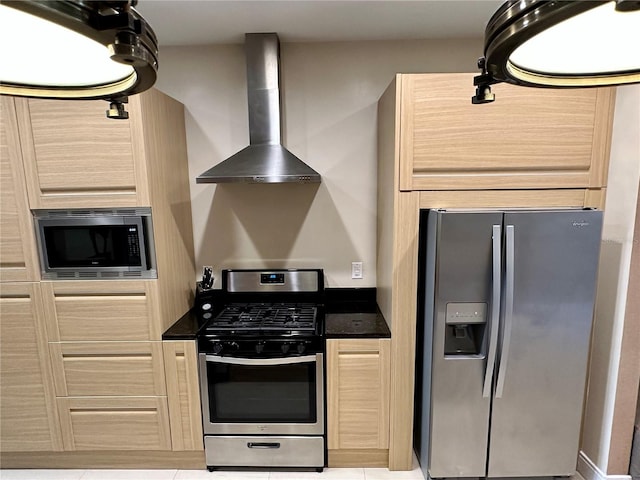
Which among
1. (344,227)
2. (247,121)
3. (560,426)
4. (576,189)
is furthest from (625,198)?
(247,121)

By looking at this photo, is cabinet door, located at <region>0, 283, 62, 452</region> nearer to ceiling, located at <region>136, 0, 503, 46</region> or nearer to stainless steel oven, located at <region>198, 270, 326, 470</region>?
stainless steel oven, located at <region>198, 270, 326, 470</region>

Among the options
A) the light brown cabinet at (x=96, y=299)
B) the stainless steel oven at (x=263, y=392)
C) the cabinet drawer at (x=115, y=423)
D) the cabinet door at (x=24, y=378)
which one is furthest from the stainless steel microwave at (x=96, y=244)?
the cabinet drawer at (x=115, y=423)

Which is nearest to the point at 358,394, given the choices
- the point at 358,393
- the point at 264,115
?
the point at 358,393

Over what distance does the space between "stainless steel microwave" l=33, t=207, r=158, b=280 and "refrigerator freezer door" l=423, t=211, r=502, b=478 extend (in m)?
1.57

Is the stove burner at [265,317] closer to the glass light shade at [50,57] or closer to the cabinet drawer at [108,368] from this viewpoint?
the cabinet drawer at [108,368]

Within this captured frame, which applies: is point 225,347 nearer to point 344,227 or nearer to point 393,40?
point 344,227

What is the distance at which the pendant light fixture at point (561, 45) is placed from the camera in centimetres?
46

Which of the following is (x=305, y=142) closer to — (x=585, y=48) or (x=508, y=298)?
(x=508, y=298)

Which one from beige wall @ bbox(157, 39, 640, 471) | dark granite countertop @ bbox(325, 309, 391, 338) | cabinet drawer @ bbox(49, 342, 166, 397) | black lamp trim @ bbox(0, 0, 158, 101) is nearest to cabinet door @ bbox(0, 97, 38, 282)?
cabinet drawer @ bbox(49, 342, 166, 397)

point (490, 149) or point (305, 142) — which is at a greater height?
point (305, 142)

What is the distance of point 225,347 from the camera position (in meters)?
1.98

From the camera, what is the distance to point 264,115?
2.17 meters

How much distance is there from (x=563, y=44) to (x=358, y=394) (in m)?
1.89

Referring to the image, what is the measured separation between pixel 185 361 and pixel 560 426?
6.79ft
